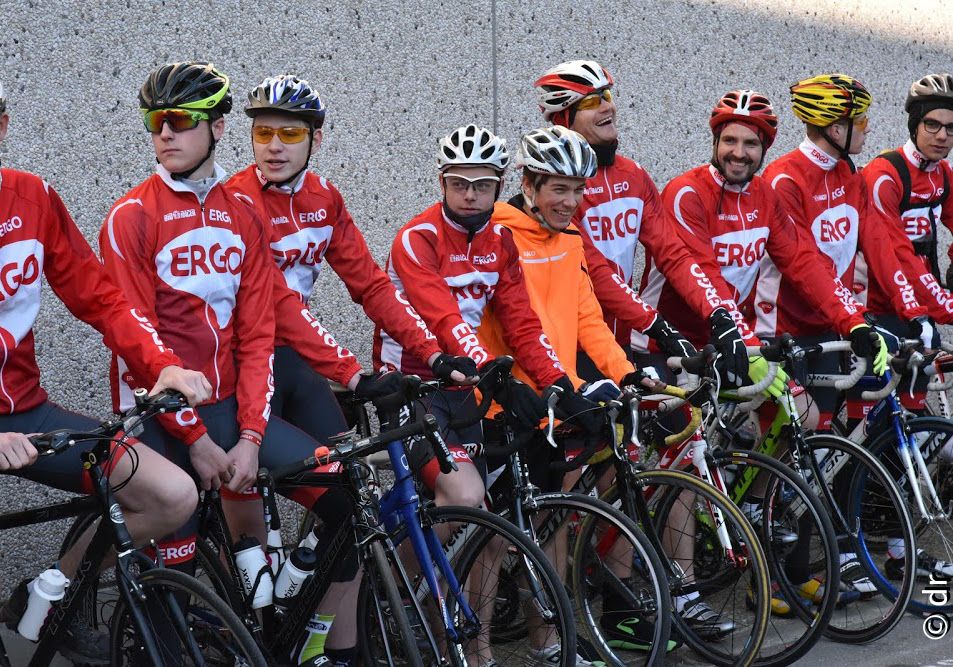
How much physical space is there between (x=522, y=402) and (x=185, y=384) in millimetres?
1233

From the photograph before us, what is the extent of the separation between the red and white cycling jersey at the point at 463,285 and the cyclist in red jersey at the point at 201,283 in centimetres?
64

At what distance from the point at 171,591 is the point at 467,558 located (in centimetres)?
106

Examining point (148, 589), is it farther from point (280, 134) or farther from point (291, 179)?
point (280, 134)

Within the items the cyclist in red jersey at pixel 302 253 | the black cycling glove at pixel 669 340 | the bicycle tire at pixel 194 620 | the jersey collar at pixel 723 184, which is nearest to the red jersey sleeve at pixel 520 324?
the cyclist in red jersey at pixel 302 253

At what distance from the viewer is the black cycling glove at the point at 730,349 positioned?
5254 millimetres

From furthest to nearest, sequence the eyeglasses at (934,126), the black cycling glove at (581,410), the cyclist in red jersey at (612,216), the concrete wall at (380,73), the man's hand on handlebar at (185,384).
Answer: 1. the eyeglasses at (934,126)
2. the cyclist in red jersey at (612,216)
3. the concrete wall at (380,73)
4. the black cycling glove at (581,410)
5. the man's hand on handlebar at (185,384)

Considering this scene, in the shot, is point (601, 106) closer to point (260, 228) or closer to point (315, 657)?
point (260, 228)

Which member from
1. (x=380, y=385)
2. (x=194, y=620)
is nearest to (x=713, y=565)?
(x=380, y=385)

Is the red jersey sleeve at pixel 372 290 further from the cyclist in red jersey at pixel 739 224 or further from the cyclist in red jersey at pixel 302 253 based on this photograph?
the cyclist in red jersey at pixel 739 224

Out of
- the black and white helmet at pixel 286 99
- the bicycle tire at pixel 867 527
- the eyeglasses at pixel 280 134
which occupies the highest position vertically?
the black and white helmet at pixel 286 99

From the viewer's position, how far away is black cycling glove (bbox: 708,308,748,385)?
5254 millimetres

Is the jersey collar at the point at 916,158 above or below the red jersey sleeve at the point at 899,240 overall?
above

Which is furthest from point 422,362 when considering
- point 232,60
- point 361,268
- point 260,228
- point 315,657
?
point 232,60

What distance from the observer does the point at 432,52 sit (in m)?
6.58
